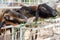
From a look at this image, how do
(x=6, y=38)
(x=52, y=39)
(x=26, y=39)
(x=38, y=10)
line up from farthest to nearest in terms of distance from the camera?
1. (x=38, y=10)
2. (x=52, y=39)
3. (x=26, y=39)
4. (x=6, y=38)

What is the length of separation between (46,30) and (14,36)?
39 centimetres

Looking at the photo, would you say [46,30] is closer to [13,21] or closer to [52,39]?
[52,39]

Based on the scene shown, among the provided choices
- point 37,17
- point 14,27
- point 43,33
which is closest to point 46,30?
point 43,33

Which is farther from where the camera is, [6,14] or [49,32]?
[49,32]

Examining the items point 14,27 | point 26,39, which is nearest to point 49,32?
point 26,39

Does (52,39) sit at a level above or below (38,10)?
below

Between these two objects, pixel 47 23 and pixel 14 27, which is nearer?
pixel 14 27

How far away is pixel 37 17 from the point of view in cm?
148

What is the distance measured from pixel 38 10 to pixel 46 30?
0.23 m

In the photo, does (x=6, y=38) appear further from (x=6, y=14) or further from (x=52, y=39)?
(x=52, y=39)

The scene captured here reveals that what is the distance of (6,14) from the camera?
1254 millimetres

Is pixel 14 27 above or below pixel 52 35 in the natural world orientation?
above

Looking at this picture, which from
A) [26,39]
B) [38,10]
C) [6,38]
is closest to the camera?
[6,38]

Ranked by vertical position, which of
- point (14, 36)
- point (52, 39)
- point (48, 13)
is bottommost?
point (52, 39)
